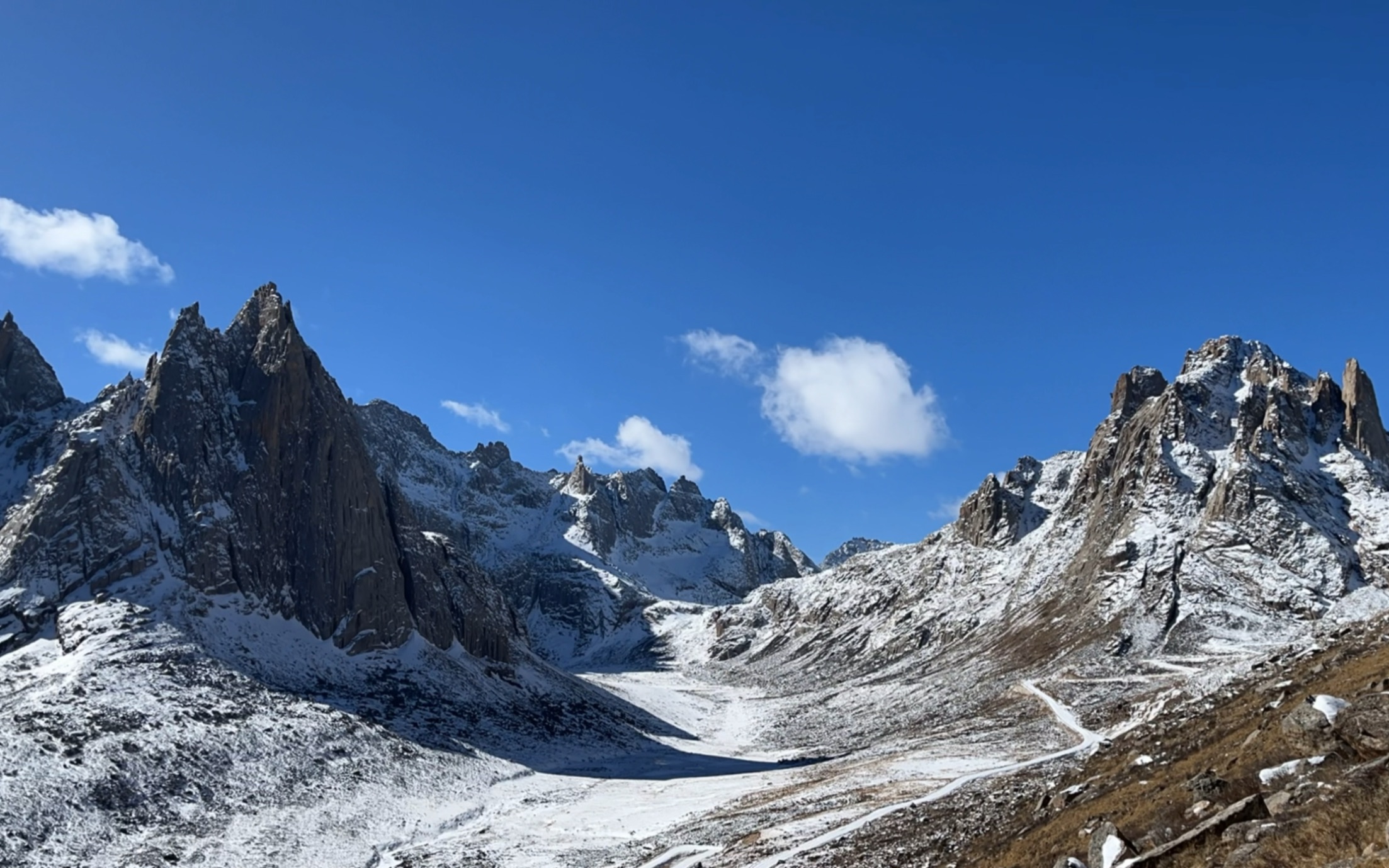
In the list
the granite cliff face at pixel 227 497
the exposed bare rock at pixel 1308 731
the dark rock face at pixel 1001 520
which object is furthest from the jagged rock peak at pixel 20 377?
the dark rock face at pixel 1001 520

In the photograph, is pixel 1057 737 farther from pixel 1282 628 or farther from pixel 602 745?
pixel 1282 628

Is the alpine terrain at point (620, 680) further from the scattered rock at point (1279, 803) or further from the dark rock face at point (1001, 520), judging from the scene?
the dark rock face at point (1001, 520)

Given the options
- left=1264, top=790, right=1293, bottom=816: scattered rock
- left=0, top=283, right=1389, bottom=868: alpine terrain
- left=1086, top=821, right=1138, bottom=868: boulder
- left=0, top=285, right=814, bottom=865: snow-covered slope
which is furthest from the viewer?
left=0, top=285, right=814, bottom=865: snow-covered slope

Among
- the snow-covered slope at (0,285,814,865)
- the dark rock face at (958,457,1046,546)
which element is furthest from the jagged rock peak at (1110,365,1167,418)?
the snow-covered slope at (0,285,814,865)

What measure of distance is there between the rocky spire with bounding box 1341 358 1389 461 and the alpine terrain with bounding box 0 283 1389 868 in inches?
27.0

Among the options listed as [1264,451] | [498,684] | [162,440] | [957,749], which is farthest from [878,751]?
[1264,451]

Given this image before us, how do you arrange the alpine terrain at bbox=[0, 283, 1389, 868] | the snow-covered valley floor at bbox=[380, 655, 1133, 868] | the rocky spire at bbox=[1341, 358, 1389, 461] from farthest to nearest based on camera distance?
the rocky spire at bbox=[1341, 358, 1389, 461], the snow-covered valley floor at bbox=[380, 655, 1133, 868], the alpine terrain at bbox=[0, 283, 1389, 868]

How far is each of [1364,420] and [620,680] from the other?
14710 cm

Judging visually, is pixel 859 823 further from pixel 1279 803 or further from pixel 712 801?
pixel 1279 803

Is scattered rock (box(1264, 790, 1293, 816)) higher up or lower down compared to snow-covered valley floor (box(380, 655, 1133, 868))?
higher up

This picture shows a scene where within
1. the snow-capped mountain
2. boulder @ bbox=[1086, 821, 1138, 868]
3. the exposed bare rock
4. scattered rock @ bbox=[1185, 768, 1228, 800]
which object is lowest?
boulder @ bbox=[1086, 821, 1138, 868]

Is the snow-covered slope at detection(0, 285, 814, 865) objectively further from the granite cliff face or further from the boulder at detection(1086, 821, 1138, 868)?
the boulder at detection(1086, 821, 1138, 868)

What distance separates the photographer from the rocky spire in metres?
153

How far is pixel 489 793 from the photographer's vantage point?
70.4 metres
